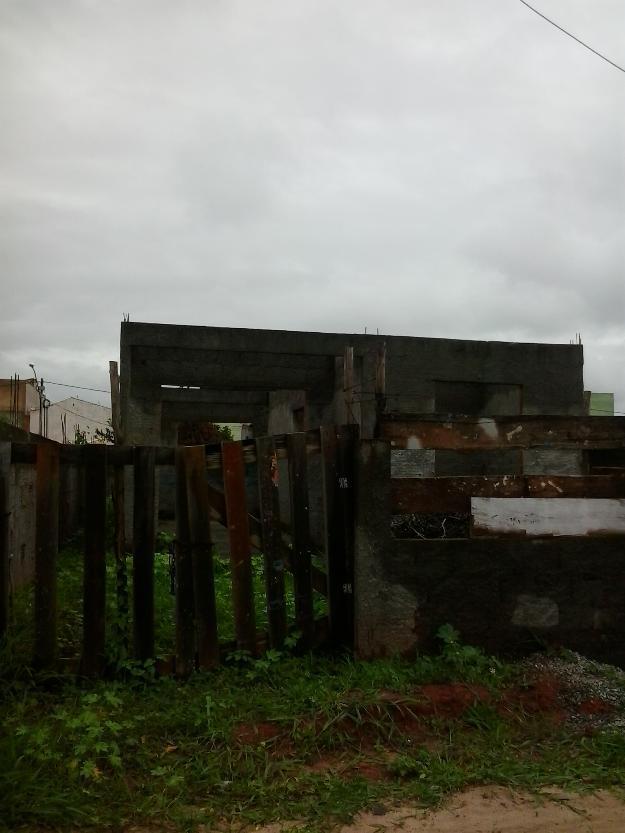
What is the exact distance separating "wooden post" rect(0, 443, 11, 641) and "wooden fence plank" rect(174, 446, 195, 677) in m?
1.04

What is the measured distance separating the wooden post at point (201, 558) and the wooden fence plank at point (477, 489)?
1.34 m

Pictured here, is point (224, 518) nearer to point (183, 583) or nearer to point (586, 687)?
point (183, 583)

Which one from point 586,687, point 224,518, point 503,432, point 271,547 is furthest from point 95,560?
point 586,687

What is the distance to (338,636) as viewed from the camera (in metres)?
4.91

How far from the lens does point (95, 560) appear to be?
4.50 meters

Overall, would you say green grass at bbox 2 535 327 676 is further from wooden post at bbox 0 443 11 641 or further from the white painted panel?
the white painted panel

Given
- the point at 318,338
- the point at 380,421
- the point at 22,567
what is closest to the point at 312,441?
the point at 380,421

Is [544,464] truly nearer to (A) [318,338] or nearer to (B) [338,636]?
(A) [318,338]

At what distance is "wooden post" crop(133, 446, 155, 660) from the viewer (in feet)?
14.8

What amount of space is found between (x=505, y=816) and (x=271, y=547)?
2.13 meters

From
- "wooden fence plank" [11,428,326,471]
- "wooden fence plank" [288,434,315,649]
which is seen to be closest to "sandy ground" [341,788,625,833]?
"wooden fence plank" [288,434,315,649]

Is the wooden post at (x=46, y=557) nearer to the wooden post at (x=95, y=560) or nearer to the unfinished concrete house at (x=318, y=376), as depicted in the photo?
the wooden post at (x=95, y=560)

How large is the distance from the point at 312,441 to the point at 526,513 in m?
1.62

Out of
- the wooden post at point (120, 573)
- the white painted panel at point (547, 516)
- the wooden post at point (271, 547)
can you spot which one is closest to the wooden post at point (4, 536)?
the wooden post at point (120, 573)
